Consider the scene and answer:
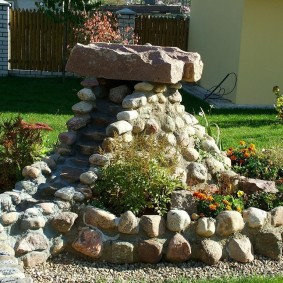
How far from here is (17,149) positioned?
685 centimetres

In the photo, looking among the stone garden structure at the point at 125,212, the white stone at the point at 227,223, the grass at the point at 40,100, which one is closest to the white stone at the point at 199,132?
the stone garden structure at the point at 125,212

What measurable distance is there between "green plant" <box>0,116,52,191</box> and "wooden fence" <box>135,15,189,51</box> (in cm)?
1129

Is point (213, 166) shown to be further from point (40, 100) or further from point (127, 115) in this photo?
point (40, 100)

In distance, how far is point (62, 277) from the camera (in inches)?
203

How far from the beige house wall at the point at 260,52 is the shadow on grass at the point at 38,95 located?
12.0 feet

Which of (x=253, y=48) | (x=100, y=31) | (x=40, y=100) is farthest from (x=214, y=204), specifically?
(x=100, y=31)

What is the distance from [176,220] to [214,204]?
1.70 ft

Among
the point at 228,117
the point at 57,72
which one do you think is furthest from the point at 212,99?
the point at 57,72

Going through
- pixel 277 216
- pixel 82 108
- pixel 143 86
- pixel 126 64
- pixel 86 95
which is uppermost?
pixel 126 64

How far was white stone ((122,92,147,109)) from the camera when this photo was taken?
6.25 m

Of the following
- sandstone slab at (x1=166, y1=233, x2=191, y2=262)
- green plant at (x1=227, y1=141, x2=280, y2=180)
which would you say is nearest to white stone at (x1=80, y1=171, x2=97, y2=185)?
sandstone slab at (x1=166, y1=233, x2=191, y2=262)

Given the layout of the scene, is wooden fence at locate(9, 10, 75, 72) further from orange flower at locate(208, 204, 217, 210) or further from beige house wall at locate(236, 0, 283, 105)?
orange flower at locate(208, 204, 217, 210)

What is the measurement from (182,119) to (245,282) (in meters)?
2.24

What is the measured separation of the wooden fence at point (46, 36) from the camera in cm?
1794
